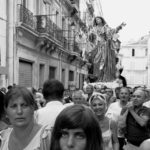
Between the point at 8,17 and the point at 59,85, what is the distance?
1025 centimetres

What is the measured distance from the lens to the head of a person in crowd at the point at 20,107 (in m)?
2.37

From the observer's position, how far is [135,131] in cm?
428

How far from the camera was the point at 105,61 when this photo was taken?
1555 centimetres

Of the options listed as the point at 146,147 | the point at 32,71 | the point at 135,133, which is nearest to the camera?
the point at 146,147

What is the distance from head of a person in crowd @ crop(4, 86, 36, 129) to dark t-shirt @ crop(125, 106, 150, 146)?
2179mm

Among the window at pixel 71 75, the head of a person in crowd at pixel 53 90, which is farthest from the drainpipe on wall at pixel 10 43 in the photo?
the window at pixel 71 75

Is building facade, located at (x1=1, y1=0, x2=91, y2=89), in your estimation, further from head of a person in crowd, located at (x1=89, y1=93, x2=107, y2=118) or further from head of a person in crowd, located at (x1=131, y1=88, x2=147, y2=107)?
head of a person in crowd, located at (x1=89, y1=93, x2=107, y2=118)

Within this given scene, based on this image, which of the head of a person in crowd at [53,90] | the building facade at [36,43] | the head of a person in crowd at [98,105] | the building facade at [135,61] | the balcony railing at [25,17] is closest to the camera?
the head of a person in crowd at [53,90]

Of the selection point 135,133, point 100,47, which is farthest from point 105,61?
point 135,133

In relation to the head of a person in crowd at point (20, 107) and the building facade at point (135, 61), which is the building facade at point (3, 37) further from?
the building facade at point (135, 61)

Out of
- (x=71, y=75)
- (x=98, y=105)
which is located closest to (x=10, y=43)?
(x=98, y=105)

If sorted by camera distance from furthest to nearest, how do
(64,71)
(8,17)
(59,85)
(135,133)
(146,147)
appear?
(64,71)
(8,17)
(135,133)
(59,85)
(146,147)

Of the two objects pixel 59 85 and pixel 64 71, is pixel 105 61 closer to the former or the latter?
pixel 64 71

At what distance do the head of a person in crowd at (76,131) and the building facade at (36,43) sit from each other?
10.9 meters
